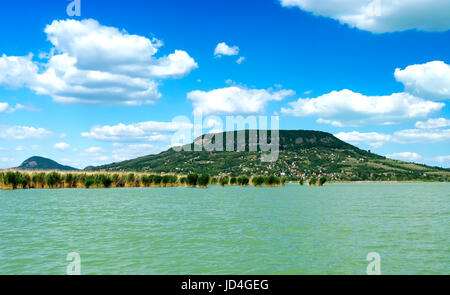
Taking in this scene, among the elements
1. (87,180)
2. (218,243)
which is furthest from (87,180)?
(218,243)

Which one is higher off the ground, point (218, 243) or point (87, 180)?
point (87, 180)

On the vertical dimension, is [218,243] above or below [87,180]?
below

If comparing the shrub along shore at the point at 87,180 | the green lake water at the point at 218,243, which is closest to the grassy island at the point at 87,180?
the shrub along shore at the point at 87,180

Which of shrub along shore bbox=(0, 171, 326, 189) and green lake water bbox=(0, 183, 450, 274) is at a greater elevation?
shrub along shore bbox=(0, 171, 326, 189)

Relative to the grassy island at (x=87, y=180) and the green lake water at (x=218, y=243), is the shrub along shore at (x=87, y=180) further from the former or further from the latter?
the green lake water at (x=218, y=243)

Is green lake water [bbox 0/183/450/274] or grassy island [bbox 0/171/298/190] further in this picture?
grassy island [bbox 0/171/298/190]

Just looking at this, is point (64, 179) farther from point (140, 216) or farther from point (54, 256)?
point (54, 256)

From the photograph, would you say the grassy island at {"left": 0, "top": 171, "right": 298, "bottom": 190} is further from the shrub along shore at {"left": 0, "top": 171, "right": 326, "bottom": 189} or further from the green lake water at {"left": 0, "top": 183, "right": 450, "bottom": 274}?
the green lake water at {"left": 0, "top": 183, "right": 450, "bottom": 274}

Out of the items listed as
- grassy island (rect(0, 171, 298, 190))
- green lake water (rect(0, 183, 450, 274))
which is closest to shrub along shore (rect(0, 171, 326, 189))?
grassy island (rect(0, 171, 298, 190))

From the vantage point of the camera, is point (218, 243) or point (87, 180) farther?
point (87, 180)

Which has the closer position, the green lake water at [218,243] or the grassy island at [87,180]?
the green lake water at [218,243]

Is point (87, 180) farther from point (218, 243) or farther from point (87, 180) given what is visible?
point (218, 243)

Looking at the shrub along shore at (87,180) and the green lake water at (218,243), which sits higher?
the shrub along shore at (87,180)

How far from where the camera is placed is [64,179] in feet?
233
